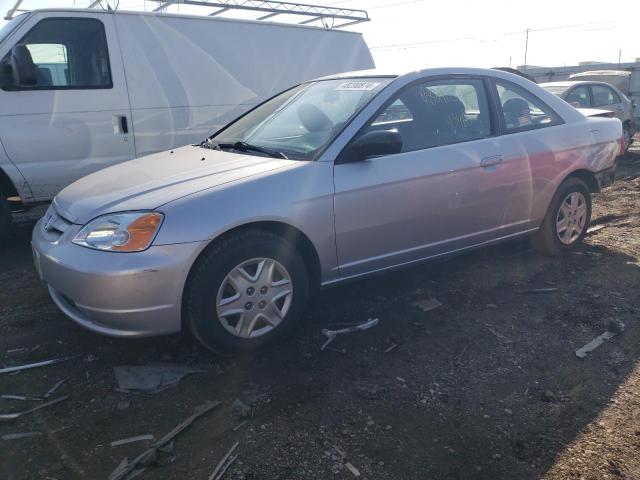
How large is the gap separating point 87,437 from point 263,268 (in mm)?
1243

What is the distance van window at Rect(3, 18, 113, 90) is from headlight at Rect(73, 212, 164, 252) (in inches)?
110

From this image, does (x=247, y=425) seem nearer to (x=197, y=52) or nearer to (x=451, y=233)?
(x=451, y=233)

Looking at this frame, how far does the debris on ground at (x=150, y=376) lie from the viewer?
9.48 ft

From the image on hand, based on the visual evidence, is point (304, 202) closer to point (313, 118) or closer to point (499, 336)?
point (313, 118)

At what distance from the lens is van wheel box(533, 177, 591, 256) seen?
4750 millimetres

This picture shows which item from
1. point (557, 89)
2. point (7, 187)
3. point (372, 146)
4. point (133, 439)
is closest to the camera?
point (133, 439)

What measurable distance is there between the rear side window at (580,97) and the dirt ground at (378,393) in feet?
23.5

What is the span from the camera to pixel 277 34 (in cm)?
668

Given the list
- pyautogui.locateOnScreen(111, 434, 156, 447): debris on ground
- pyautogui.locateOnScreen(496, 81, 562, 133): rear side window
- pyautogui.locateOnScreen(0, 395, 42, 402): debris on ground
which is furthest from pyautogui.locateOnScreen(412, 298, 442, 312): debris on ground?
pyautogui.locateOnScreen(0, 395, 42, 402): debris on ground

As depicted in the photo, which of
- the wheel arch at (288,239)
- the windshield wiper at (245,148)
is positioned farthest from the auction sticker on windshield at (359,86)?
the wheel arch at (288,239)

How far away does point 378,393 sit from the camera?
280cm

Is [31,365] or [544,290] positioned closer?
[31,365]

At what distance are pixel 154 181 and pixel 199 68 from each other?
122 inches

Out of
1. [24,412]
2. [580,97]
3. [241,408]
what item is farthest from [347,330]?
[580,97]
